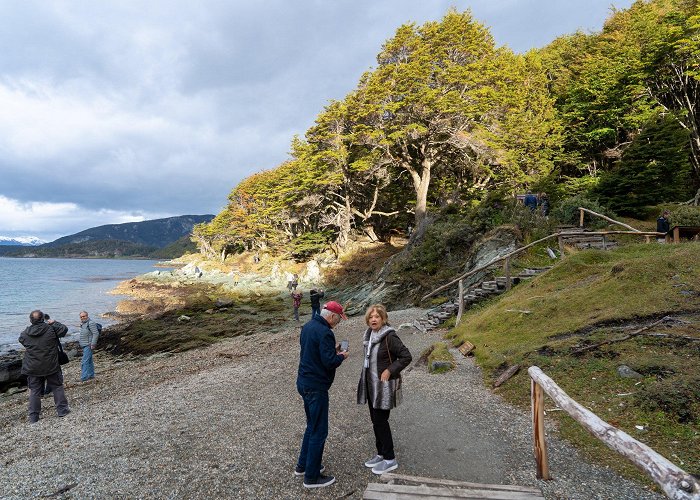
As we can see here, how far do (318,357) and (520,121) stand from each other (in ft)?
108

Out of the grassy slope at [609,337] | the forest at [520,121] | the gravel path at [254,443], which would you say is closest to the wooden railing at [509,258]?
the grassy slope at [609,337]

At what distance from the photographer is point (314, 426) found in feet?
15.5

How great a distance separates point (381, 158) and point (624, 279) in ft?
75.6

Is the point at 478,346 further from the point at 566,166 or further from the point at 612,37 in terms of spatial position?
the point at 612,37

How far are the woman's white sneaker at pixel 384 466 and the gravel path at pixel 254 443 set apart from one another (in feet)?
0.37

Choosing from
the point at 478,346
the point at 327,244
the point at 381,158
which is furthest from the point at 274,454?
the point at 327,244

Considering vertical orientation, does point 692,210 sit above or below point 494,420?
above

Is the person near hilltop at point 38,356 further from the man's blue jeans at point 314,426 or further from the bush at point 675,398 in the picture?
the bush at point 675,398

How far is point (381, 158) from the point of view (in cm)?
3073

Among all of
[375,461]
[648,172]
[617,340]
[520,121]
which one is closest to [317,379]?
[375,461]

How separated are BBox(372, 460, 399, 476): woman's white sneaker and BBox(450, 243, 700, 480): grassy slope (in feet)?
8.98

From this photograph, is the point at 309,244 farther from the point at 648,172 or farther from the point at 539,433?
the point at 539,433

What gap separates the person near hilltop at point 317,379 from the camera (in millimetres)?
4676

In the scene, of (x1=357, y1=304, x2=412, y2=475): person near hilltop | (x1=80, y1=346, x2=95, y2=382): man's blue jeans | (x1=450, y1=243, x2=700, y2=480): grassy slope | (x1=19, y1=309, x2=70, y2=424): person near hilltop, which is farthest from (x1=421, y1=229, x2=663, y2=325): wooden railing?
(x1=80, y1=346, x2=95, y2=382): man's blue jeans
